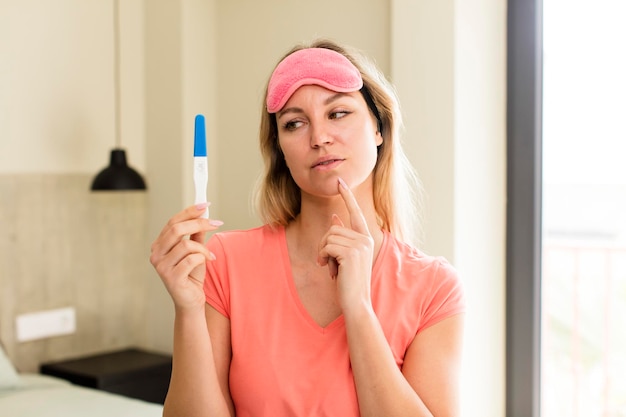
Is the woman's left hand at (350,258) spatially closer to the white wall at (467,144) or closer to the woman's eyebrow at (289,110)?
the woman's eyebrow at (289,110)

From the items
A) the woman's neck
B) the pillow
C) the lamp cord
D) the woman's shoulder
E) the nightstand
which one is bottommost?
the nightstand

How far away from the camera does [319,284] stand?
1521mm

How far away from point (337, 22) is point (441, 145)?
677 millimetres

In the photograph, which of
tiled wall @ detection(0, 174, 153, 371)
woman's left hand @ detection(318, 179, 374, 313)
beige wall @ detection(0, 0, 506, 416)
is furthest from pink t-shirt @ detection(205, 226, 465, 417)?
tiled wall @ detection(0, 174, 153, 371)

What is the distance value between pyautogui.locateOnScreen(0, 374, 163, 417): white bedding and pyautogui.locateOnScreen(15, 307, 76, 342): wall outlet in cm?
32

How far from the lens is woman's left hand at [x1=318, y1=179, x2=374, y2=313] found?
1.35m

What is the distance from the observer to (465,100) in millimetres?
2588

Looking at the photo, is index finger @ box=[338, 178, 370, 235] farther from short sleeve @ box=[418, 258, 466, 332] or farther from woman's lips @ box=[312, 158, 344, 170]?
short sleeve @ box=[418, 258, 466, 332]

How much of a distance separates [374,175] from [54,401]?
1335 mm

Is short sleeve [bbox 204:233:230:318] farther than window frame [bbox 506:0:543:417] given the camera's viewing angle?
No
